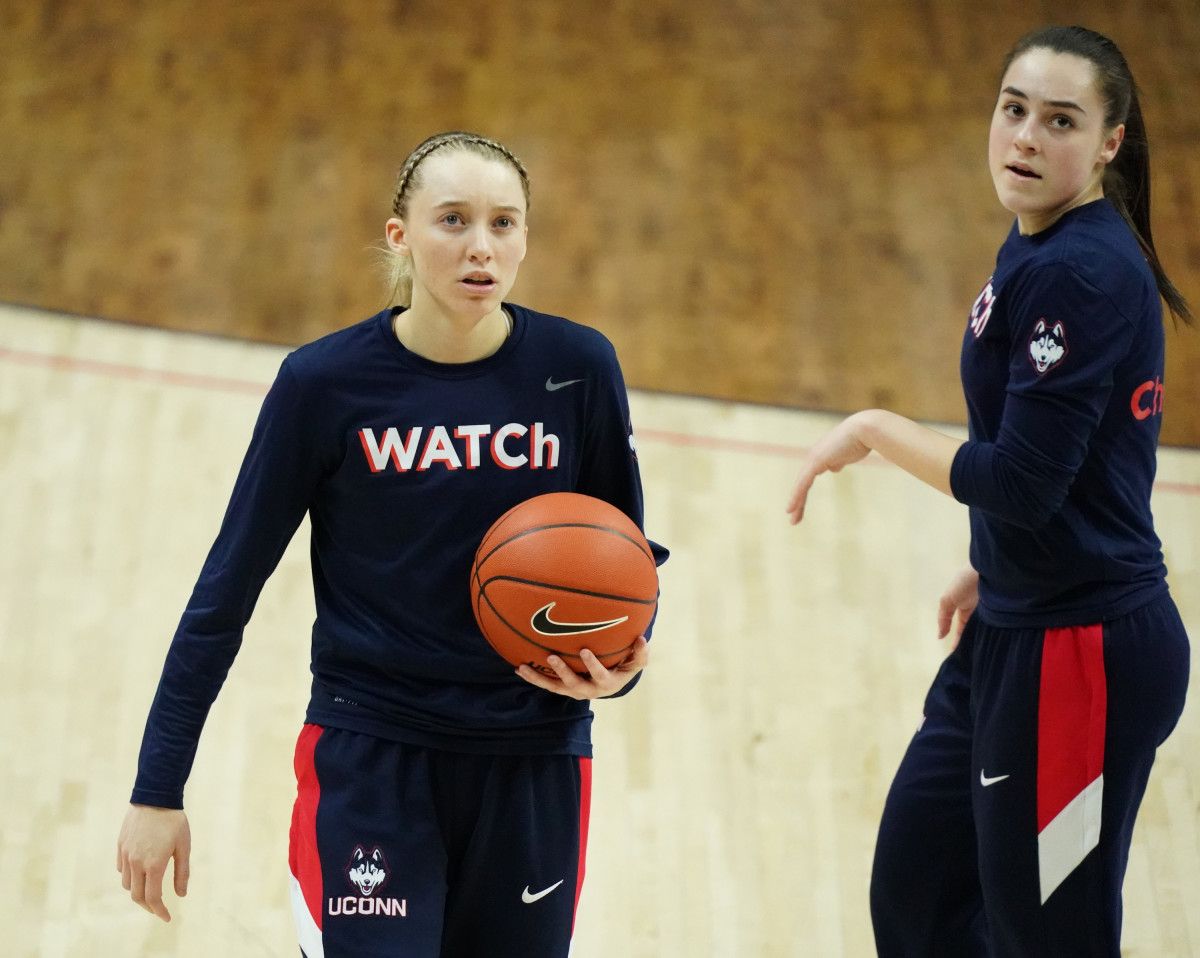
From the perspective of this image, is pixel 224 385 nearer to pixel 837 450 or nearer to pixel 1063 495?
pixel 837 450

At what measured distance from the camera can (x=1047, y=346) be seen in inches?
87.9

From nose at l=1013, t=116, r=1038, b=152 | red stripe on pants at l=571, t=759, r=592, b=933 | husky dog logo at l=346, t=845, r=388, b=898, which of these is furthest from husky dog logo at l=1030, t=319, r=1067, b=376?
husky dog logo at l=346, t=845, r=388, b=898

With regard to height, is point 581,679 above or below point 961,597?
below

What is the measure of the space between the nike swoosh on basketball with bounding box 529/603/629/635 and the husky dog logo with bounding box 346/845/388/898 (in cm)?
42

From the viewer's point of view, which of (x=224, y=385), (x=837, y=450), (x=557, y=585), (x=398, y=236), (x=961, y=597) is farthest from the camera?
(x=224, y=385)

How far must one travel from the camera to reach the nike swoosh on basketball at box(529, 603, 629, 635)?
81.7 inches

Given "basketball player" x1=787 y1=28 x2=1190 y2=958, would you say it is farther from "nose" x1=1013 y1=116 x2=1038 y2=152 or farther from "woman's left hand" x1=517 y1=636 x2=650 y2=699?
"woman's left hand" x1=517 y1=636 x2=650 y2=699

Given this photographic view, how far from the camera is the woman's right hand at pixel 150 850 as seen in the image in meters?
2.13

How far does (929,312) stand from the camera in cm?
548

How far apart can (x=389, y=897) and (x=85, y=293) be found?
3.72 m

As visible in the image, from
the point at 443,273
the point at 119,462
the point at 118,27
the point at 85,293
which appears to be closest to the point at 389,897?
the point at 443,273

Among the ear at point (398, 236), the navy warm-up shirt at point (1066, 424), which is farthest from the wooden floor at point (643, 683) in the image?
the ear at point (398, 236)

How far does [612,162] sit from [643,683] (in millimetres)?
2637

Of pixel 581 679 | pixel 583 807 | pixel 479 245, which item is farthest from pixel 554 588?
pixel 479 245
